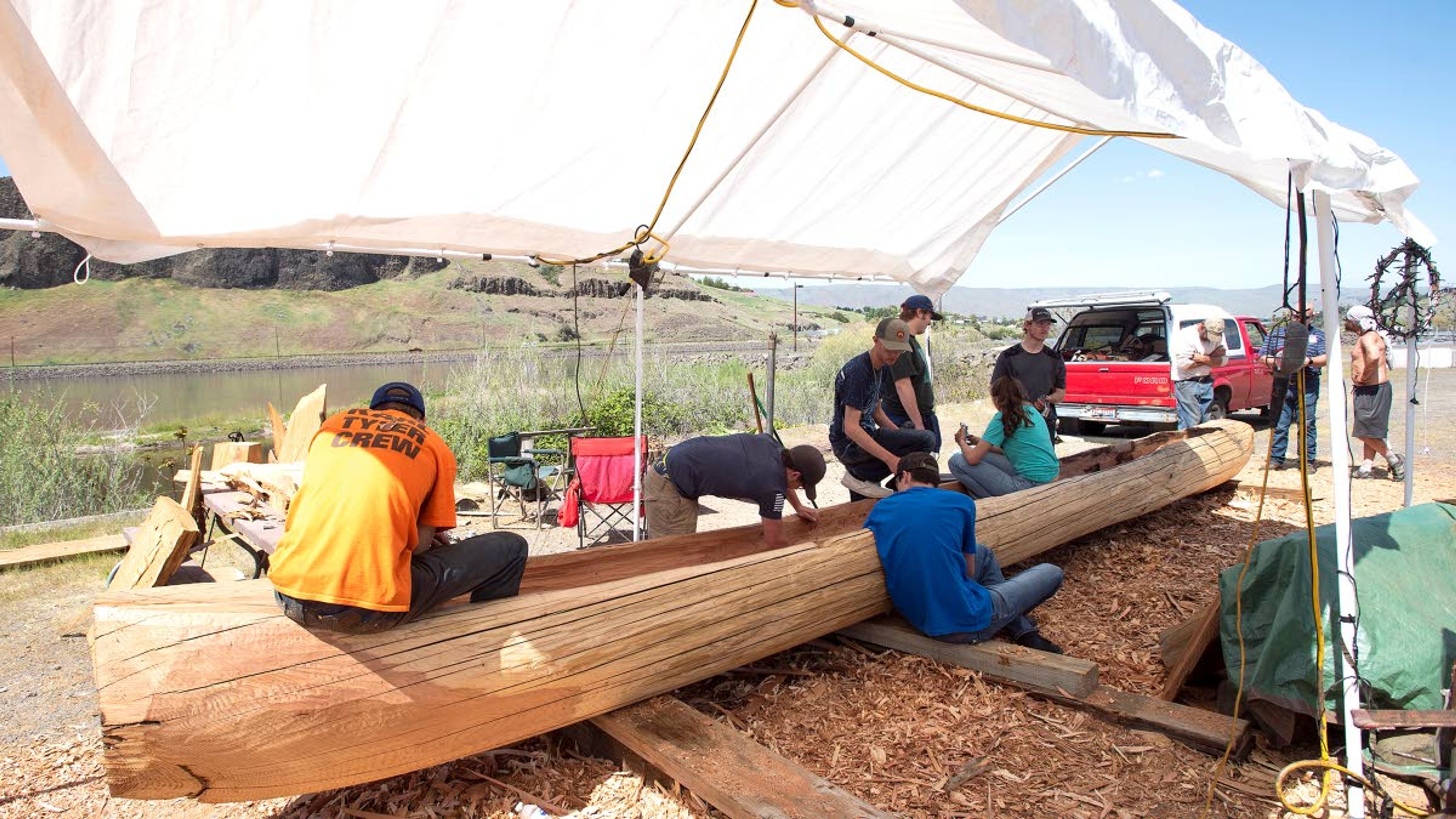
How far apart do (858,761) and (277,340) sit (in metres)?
50.4

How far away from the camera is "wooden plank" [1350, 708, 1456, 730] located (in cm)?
252

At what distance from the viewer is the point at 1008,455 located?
5680 millimetres

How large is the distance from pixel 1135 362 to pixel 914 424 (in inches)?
273

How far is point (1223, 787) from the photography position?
285 cm

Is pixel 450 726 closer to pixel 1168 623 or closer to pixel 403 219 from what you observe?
pixel 403 219

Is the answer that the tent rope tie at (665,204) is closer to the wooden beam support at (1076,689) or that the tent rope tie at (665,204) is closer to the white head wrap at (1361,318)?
the wooden beam support at (1076,689)

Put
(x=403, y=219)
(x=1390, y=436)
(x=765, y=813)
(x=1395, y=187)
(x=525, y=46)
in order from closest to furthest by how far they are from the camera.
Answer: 1. (x=765, y=813)
2. (x=1395, y=187)
3. (x=525, y=46)
4. (x=403, y=219)
5. (x=1390, y=436)

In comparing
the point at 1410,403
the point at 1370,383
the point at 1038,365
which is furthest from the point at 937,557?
the point at 1370,383

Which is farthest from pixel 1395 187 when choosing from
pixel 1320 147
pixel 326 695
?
pixel 326 695

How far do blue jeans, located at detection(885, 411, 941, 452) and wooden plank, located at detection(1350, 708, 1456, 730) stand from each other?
9.75ft

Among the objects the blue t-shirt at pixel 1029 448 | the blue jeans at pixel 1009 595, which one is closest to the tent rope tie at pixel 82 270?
the blue jeans at pixel 1009 595

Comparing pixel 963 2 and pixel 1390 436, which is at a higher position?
pixel 963 2

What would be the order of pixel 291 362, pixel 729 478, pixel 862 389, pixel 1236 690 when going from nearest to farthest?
pixel 1236 690, pixel 729 478, pixel 862 389, pixel 291 362

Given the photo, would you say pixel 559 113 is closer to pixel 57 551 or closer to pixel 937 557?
pixel 937 557
